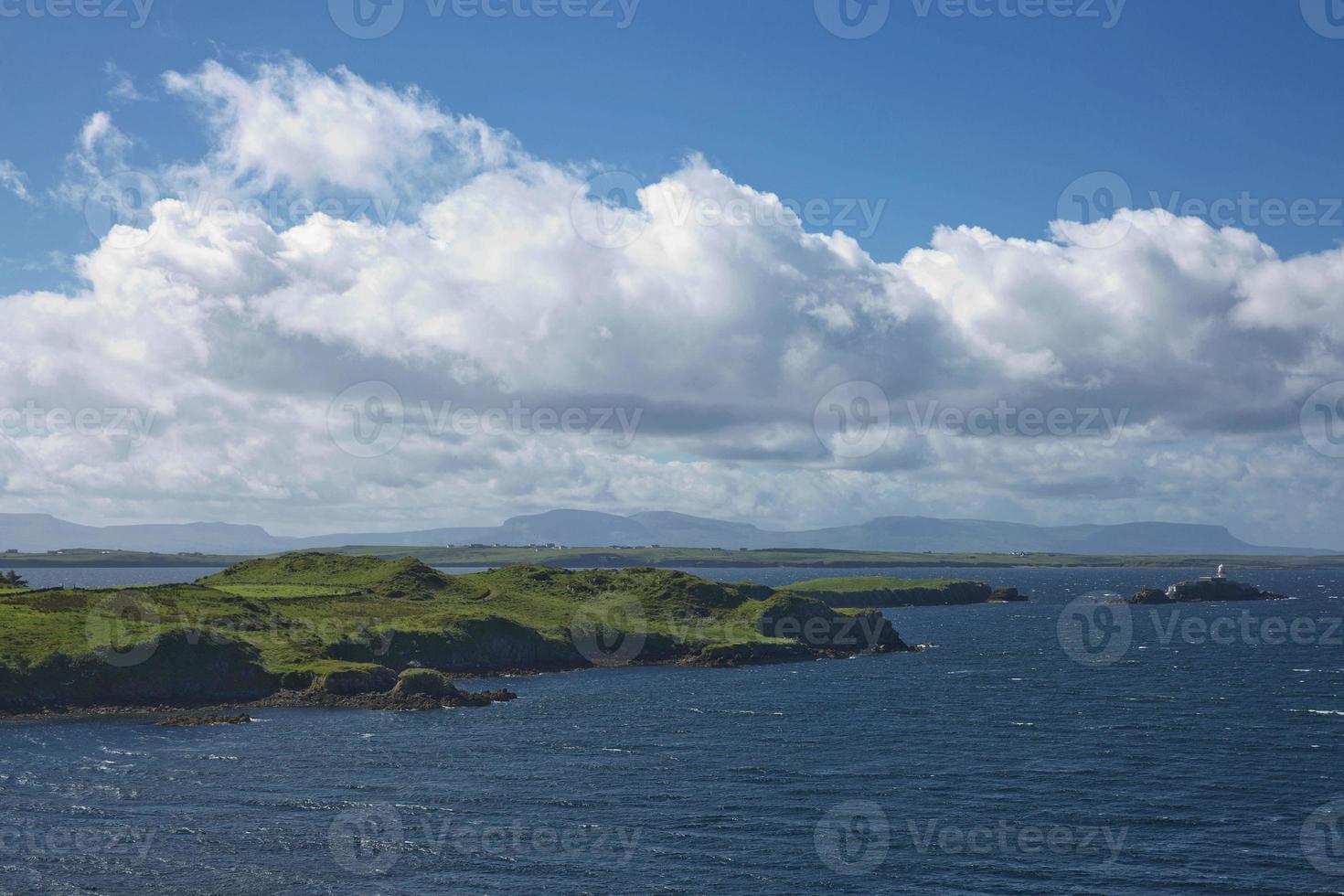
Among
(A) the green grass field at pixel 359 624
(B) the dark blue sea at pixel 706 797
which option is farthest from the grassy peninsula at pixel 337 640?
(B) the dark blue sea at pixel 706 797

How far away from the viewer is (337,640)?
143 m

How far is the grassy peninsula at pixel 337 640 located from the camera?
120438 mm

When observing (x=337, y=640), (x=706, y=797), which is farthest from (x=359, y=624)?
(x=706, y=797)

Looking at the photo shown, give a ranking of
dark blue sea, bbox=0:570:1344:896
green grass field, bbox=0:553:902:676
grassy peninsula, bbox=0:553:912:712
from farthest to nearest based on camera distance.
Answer: green grass field, bbox=0:553:902:676, grassy peninsula, bbox=0:553:912:712, dark blue sea, bbox=0:570:1344:896

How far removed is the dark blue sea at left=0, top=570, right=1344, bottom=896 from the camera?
208 feet

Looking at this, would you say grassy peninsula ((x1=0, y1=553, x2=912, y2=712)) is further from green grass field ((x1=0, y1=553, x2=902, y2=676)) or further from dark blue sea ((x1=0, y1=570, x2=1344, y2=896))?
dark blue sea ((x1=0, y1=570, x2=1344, y2=896))

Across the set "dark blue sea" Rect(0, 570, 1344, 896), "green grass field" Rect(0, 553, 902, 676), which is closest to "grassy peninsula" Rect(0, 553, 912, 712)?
"green grass field" Rect(0, 553, 902, 676)

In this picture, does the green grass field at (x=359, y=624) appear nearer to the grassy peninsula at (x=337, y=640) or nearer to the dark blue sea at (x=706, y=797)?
the grassy peninsula at (x=337, y=640)

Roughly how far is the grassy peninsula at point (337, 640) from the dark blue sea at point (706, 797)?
929cm

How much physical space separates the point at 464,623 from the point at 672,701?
44.6 meters

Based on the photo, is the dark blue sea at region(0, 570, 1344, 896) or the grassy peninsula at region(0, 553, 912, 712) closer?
the dark blue sea at region(0, 570, 1344, 896)

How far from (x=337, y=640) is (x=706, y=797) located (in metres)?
78.8

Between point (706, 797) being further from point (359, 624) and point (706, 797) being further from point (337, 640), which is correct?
point (359, 624)

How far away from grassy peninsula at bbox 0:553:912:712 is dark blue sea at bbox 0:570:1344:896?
30.5ft
